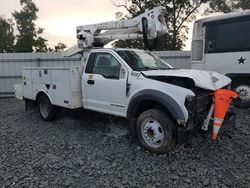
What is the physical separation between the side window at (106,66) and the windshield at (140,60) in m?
0.22

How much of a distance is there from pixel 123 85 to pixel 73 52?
112 inches

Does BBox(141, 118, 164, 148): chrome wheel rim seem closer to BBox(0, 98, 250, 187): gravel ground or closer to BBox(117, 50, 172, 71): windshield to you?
BBox(0, 98, 250, 187): gravel ground

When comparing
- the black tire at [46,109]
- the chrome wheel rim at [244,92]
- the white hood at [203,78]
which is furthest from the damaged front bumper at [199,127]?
the black tire at [46,109]

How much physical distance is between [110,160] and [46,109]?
10.4 ft

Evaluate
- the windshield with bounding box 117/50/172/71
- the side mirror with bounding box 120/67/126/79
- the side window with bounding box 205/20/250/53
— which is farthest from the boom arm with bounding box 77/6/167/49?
the side window with bounding box 205/20/250/53

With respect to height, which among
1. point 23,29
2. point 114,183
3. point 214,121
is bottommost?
point 114,183

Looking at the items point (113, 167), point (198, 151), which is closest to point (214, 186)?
point (198, 151)

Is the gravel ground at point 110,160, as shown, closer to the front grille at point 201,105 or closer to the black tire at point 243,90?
the front grille at point 201,105

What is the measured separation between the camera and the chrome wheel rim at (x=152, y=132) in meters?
4.28

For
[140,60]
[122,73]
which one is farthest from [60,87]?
[140,60]

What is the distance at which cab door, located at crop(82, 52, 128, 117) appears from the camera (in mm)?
4892

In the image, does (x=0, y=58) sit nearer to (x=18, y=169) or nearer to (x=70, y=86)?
(x=70, y=86)

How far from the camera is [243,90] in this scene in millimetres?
7172

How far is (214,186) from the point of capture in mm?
3312
